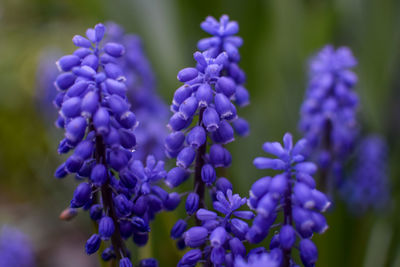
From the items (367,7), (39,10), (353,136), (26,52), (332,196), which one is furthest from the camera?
(39,10)

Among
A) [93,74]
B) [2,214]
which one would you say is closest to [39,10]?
[2,214]

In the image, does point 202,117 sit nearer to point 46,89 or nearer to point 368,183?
point 368,183

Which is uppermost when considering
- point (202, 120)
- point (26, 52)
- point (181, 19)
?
point (26, 52)

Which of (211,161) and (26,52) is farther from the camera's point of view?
(26,52)

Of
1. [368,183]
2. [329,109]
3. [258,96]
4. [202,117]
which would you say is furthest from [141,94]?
[368,183]

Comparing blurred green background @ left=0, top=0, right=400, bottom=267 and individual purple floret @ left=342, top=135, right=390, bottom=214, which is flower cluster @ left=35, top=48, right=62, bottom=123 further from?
individual purple floret @ left=342, top=135, right=390, bottom=214

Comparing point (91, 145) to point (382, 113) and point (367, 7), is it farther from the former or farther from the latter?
point (367, 7)
